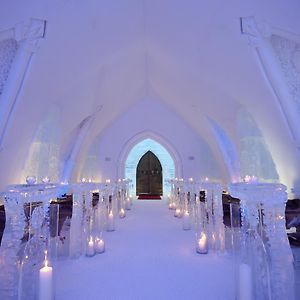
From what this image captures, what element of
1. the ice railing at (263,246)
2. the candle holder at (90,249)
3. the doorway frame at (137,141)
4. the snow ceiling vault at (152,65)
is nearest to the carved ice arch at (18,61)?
the snow ceiling vault at (152,65)

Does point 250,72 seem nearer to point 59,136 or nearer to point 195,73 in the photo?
point 195,73

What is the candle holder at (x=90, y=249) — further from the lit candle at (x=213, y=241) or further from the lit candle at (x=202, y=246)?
the lit candle at (x=213, y=241)

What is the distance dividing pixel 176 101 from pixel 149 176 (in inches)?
192

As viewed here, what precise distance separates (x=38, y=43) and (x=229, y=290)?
4.04 metres

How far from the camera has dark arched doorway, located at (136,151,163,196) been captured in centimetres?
1260

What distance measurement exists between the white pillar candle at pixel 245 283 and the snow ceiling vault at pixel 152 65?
310cm

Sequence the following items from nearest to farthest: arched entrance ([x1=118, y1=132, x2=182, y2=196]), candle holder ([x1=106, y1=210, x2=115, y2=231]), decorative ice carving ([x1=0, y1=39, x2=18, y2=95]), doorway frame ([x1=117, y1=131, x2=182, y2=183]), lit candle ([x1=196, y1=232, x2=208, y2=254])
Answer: lit candle ([x1=196, y1=232, x2=208, y2=254]) → decorative ice carving ([x1=0, y1=39, x2=18, y2=95]) → candle holder ([x1=106, y1=210, x2=115, y2=231]) → doorway frame ([x1=117, y1=131, x2=182, y2=183]) → arched entrance ([x1=118, y1=132, x2=182, y2=196])

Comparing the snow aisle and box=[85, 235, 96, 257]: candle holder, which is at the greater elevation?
box=[85, 235, 96, 257]: candle holder

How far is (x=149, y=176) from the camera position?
1269 cm

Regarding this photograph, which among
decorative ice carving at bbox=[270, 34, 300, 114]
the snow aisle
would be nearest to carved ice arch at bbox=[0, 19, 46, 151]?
the snow aisle

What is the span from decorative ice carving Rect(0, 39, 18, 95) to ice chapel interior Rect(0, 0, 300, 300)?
0.06 ft

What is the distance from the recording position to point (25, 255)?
172cm

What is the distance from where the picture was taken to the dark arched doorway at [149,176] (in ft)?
41.3

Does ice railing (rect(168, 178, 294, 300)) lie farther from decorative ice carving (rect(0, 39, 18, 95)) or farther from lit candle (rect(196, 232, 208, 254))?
decorative ice carving (rect(0, 39, 18, 95))
